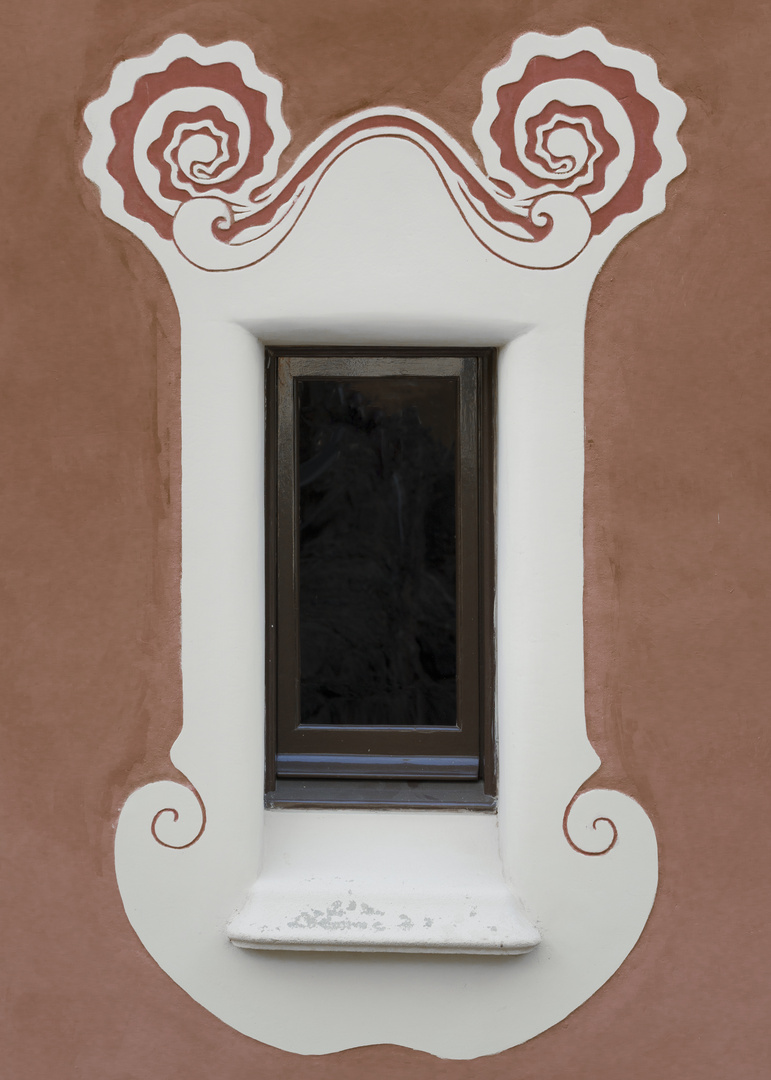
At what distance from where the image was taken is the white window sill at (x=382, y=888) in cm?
204

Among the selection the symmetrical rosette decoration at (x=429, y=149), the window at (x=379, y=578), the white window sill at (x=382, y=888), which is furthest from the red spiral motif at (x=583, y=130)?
the white window sill at (x=382, y=888)

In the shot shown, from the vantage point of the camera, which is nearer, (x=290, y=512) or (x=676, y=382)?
(x=676, y=382)

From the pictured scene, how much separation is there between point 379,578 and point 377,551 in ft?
0.24

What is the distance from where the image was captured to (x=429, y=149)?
2.02 meters

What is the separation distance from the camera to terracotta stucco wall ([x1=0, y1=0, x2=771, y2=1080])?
2.02 meters

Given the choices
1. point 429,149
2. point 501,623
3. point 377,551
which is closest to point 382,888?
point 501,623

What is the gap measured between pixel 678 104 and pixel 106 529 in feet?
5.49

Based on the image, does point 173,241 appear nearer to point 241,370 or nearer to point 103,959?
point 241,370

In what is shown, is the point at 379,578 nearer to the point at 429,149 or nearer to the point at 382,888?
the point at 382,888

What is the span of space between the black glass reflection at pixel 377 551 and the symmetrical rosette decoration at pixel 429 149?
1.45ft

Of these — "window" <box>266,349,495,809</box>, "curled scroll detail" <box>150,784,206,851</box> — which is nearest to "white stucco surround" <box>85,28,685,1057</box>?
"curled scroll detail" <box>150,784,206,851</box>

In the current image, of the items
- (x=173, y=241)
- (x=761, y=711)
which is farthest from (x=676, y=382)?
(x=173, y=241)

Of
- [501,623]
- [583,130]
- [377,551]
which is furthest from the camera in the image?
[377,551]

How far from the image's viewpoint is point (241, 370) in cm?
207
